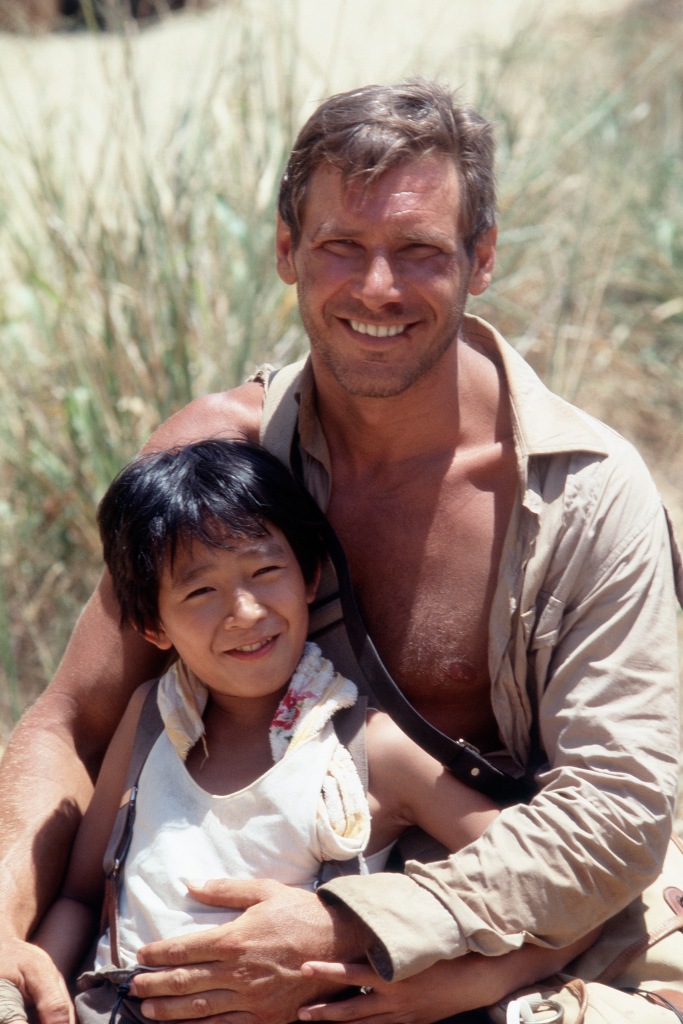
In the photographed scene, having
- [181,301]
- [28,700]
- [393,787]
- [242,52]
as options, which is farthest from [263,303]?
[393,787]

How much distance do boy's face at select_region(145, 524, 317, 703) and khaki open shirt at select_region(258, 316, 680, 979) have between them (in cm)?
37

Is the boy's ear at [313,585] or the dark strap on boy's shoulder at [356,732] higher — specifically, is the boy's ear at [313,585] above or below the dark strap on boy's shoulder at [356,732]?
above

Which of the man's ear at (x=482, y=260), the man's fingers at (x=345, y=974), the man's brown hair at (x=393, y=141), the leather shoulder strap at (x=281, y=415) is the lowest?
the man's fingers at (x=345, y=974)

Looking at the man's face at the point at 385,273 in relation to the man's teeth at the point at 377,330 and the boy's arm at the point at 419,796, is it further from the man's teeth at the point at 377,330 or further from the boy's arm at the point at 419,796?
the boy's arm at the point at 419,796

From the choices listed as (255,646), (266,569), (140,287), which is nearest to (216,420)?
(266,569)

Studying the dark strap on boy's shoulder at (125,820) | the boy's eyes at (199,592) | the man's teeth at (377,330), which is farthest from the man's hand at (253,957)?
the man's teeth at (377,330)

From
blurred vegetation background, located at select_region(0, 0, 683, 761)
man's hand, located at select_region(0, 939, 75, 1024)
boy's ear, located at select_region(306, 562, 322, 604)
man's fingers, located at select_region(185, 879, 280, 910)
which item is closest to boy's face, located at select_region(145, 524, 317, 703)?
boy's ear, located at select_region(306, 562, 322, 604)

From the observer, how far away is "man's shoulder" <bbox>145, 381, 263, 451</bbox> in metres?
2.61

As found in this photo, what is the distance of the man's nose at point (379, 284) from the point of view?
232 cm

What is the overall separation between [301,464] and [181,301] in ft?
5.46

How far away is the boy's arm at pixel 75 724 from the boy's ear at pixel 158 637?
16cm

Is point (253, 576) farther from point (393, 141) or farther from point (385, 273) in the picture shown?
point (393, 141)

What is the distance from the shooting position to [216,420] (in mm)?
2631

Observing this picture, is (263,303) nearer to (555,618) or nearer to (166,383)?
(166,383)
